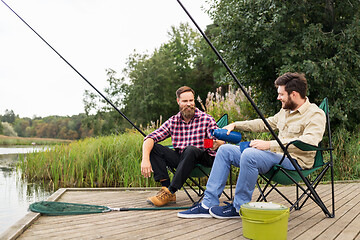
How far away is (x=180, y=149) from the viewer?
2.90m

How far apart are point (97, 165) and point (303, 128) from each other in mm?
3003

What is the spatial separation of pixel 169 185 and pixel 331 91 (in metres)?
3.75

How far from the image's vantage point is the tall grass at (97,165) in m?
4.39

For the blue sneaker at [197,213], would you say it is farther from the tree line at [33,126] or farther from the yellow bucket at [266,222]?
the tree line at [33,126]

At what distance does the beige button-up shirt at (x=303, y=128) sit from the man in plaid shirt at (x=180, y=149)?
0.52 meters

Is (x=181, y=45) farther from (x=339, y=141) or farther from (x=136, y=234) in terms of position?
(x=136, y=234)

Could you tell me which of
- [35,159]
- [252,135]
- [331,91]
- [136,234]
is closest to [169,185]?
[136,234]

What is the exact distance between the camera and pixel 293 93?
2.29 m

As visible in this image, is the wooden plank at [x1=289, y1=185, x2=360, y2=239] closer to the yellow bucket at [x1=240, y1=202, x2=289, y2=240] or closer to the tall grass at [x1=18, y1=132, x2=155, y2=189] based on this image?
the yellow bucket at [x1=240, y1=202, x2=289, y2=240]

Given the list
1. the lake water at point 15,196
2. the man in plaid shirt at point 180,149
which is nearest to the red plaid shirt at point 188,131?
the man in plaid shirt at point 180,149

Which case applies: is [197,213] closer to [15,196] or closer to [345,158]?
[15,196]

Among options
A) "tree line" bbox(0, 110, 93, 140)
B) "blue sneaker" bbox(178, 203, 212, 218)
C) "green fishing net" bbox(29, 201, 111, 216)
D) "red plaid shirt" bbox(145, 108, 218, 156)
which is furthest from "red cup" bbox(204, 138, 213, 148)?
"tree line" bbox(0, 110, 93, 140)

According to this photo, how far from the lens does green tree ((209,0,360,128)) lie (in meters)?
5.36

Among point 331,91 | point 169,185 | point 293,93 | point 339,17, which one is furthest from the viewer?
point 339,17
